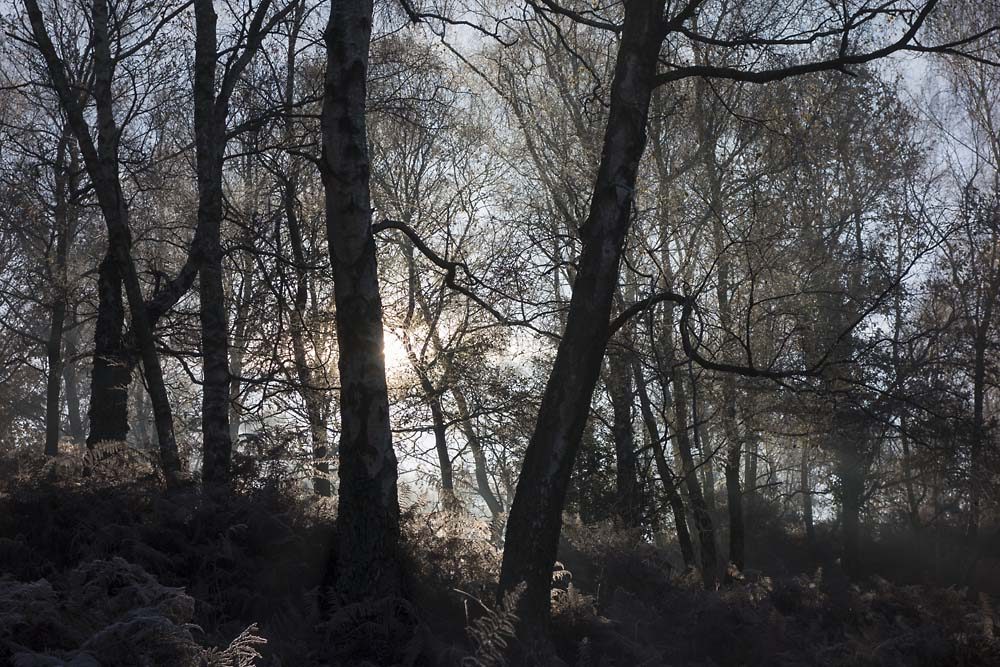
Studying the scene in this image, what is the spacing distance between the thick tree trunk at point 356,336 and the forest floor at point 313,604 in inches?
15.0

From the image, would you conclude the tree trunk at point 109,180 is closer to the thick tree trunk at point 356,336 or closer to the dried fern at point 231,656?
the thick tree trunk at point 356,336

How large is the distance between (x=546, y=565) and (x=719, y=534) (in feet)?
68.6

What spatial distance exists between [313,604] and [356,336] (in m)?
1.78

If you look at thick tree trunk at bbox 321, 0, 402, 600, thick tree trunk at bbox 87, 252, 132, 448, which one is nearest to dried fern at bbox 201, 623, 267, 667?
thick tree trunk at bbox 321, 0, 402, 600

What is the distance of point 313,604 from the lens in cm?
534

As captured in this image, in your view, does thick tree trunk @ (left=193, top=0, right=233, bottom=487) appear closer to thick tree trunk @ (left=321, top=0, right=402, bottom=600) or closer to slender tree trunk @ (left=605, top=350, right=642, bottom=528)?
thick tree trunk @ (left=321, top=0, right=402, bottom=600)

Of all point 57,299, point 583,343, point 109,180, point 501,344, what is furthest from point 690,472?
point 57,299

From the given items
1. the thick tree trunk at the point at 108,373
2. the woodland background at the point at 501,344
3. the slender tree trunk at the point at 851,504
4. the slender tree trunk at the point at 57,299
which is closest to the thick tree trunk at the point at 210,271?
the woodland background at the point at 501,344

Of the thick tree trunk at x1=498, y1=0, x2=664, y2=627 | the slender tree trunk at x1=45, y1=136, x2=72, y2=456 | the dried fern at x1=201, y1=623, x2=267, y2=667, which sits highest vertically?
the slender tree trunk at x1=45, y1=136, x2=72, y2=456

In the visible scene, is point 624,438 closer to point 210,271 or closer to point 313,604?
point 210,271

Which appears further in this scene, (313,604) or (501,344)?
(501,344)

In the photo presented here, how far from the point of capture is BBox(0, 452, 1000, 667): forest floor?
4.14m

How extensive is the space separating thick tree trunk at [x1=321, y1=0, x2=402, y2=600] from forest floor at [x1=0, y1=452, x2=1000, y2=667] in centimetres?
38

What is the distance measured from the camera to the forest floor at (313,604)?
4.14m
